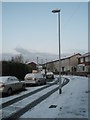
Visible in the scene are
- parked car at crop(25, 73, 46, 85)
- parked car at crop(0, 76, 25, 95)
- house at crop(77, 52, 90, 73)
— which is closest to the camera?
parked car at crop(0, 76, 25, 95)

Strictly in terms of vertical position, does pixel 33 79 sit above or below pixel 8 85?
above

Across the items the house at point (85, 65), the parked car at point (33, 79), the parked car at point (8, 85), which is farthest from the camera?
the house at point (85, 65)

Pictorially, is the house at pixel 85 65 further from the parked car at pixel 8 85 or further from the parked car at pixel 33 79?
the parked car at pixel 8 85

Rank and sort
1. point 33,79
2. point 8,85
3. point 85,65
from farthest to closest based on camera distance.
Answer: point 85,65 < point 33,79 < point 8,85

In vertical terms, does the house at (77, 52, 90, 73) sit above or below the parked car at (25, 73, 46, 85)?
above

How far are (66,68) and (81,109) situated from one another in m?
97.3

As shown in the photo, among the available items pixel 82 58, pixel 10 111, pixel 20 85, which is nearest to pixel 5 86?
pixel 20 85

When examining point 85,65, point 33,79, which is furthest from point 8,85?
point 85,65

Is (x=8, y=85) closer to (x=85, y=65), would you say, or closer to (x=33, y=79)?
(x=33, y=79)

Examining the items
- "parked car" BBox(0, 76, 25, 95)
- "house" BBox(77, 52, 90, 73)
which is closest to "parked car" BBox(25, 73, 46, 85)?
"parked car" BBox(0, 76, 25, 95)

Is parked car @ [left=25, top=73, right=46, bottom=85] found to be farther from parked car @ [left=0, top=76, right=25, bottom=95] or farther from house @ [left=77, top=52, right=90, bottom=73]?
house @ [left=77, top=52, right=90, bottom=73]

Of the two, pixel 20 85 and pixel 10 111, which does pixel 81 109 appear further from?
pixel 20 85

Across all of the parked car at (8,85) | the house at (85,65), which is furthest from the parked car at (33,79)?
the house at (85,65)

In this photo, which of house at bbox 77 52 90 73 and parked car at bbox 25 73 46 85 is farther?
house at bbox 77 52 90 73
